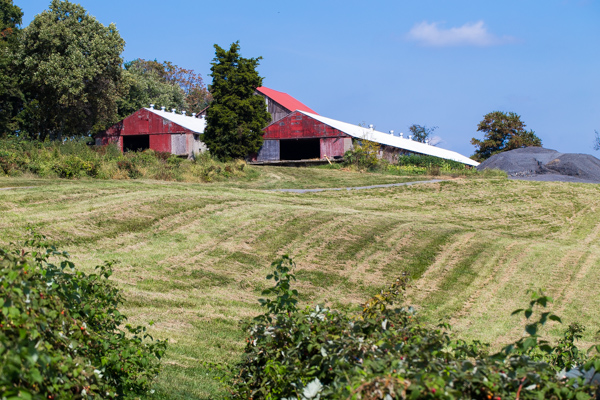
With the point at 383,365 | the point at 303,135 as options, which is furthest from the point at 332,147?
the point at 383,365

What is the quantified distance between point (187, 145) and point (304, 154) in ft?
36.3

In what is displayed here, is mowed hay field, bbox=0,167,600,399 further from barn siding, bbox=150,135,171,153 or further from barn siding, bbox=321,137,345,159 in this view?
barn siding, bbox=150,135,171,153

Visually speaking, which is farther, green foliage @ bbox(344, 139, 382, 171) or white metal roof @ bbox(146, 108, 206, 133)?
white metal roof @ bbox(146, 108, 206, 133)

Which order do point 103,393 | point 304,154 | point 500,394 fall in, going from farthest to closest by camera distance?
point 304,154 → point 103,393 → point 500,394

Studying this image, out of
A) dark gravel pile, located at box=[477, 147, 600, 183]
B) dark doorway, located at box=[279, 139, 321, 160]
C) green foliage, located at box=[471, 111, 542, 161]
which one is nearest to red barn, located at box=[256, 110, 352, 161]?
dark doorway, located at box=[279, 139, 321, 160]

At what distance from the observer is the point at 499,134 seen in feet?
216

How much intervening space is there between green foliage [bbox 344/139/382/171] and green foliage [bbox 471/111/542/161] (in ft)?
104

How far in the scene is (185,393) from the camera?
556cm

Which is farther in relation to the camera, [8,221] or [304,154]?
[304,154]

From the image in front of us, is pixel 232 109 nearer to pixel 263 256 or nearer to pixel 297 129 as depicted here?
pixel 297 129

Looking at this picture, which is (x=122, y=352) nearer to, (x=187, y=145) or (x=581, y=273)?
(x=581, y=273)

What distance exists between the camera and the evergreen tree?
39094mm

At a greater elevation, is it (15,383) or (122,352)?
(15,383)

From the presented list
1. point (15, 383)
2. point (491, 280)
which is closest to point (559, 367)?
point (15, 383)
